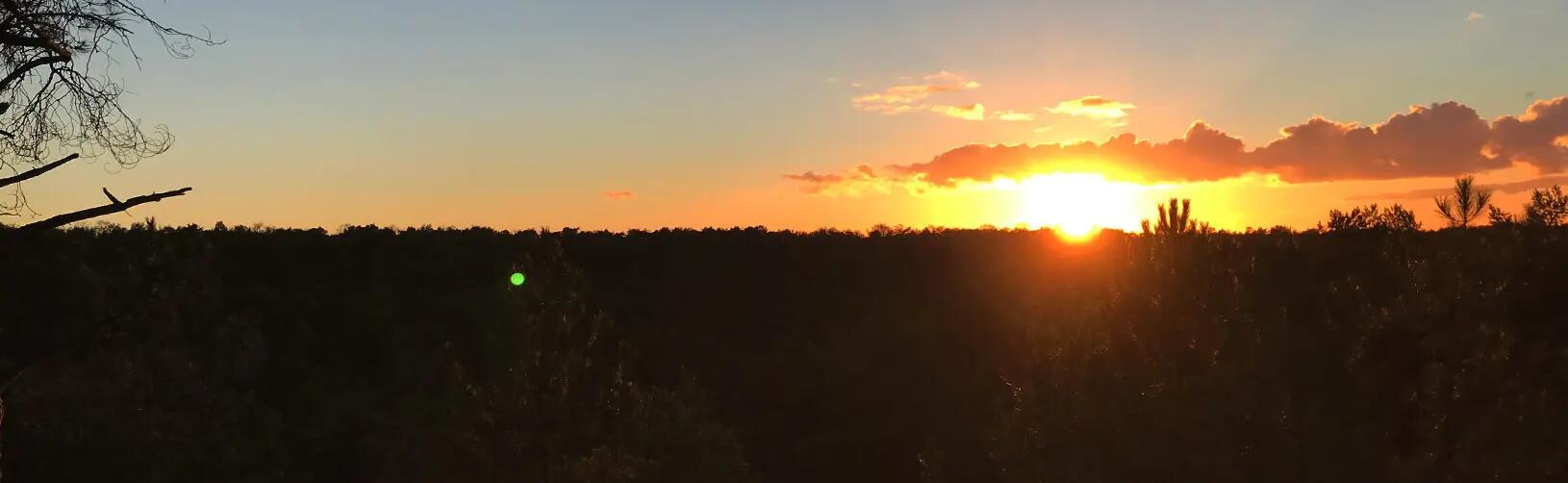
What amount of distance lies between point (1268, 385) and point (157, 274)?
4497 cm

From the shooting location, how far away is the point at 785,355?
5462 cm

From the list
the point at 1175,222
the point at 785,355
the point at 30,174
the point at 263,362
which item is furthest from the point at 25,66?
the point at 785,355

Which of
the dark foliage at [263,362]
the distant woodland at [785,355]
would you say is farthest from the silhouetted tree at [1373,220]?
the dark foliage at [263,362]

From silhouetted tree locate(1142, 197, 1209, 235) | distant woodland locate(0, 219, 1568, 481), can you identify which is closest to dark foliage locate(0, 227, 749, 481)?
distant woodland locate(0, 219, 1568, 481)

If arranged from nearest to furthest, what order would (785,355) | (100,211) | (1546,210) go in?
1. (100,211)
2. (1546,210)
3. (785,355)

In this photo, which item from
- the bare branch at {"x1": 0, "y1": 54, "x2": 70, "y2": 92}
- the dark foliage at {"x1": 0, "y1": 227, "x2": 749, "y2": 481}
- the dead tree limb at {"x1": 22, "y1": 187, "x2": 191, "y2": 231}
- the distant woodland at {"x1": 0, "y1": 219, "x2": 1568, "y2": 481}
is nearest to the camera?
the dead tree limb at {"x1": 22, "y1": 187, "x2": 191, "y2": 231}

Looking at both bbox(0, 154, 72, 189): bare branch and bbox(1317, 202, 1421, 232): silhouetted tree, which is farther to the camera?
bbox(1317, 202, 1421, 232): silhouetted tree

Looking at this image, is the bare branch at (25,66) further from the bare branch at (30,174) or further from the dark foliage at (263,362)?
the dark foliage at (263,362)

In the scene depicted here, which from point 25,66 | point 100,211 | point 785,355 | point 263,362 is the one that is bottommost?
point 785,355

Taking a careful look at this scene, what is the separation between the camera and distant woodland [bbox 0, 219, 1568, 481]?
620 inches

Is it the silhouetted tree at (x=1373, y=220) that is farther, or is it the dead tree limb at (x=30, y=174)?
the silhouetted tree at (x=1373, y=220)

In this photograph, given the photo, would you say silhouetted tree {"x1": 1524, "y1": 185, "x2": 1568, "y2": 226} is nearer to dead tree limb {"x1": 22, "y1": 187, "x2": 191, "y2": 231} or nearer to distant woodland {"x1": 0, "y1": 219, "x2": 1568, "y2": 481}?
distant woodland {"x1": 0, "y1": 219, "x2": 1568, "y2": 481}

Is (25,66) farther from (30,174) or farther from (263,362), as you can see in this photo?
(263,362)

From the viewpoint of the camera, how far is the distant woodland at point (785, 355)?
1574 cm
